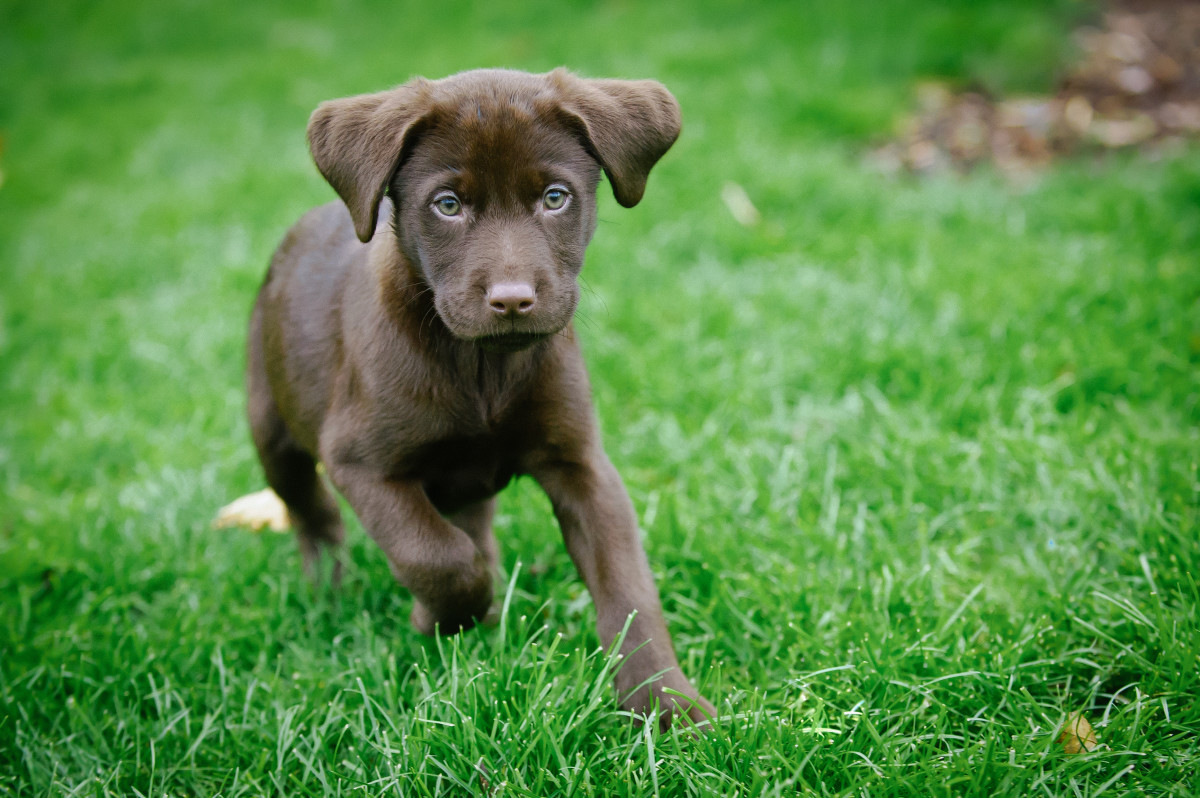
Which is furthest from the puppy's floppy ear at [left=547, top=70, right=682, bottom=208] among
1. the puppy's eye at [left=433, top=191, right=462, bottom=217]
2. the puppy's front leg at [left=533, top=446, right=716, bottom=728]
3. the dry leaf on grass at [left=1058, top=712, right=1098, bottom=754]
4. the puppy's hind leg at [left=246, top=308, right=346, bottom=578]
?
the dry leaf on grass at [left=1058, top=712, right=1098, bottom=754]

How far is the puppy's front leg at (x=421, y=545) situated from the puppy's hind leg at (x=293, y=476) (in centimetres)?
80

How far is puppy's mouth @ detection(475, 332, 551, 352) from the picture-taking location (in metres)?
2.35

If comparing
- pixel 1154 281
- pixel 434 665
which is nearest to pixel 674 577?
pixel 434 665

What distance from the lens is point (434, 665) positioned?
9.18 feet

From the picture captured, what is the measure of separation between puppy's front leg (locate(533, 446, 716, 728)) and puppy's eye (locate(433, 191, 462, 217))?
29.2 inches

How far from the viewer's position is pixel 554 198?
8.17ft

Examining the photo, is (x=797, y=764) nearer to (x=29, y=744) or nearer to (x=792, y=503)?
(x=792, y=503)

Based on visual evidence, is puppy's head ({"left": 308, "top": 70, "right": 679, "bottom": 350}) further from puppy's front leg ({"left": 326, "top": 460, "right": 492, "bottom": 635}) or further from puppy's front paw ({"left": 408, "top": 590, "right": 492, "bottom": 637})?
puppy's front paw ({"left": 408, "top": 590, "right": 492, "bottom": 637})

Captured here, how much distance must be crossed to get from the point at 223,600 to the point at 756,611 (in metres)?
1.74

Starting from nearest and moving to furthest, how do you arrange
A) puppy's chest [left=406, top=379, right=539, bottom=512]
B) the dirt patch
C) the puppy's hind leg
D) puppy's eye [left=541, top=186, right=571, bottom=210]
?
puppy's eye [left=541, top=186, right=571, bottom=210]
puppy's chest [left=406, top=379, right=539, bottom=512]
the puppy's hind leg
the dirt patch

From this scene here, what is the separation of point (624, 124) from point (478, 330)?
70 centimetres

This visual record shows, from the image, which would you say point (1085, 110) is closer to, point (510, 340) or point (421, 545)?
point (510, 340)

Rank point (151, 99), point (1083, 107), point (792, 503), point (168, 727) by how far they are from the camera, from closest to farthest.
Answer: point (168, 727)
point (792, 503)
point (1083, 107)
point (151, 99)

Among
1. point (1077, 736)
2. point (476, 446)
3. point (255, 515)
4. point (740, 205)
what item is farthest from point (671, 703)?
point (740, 205)
